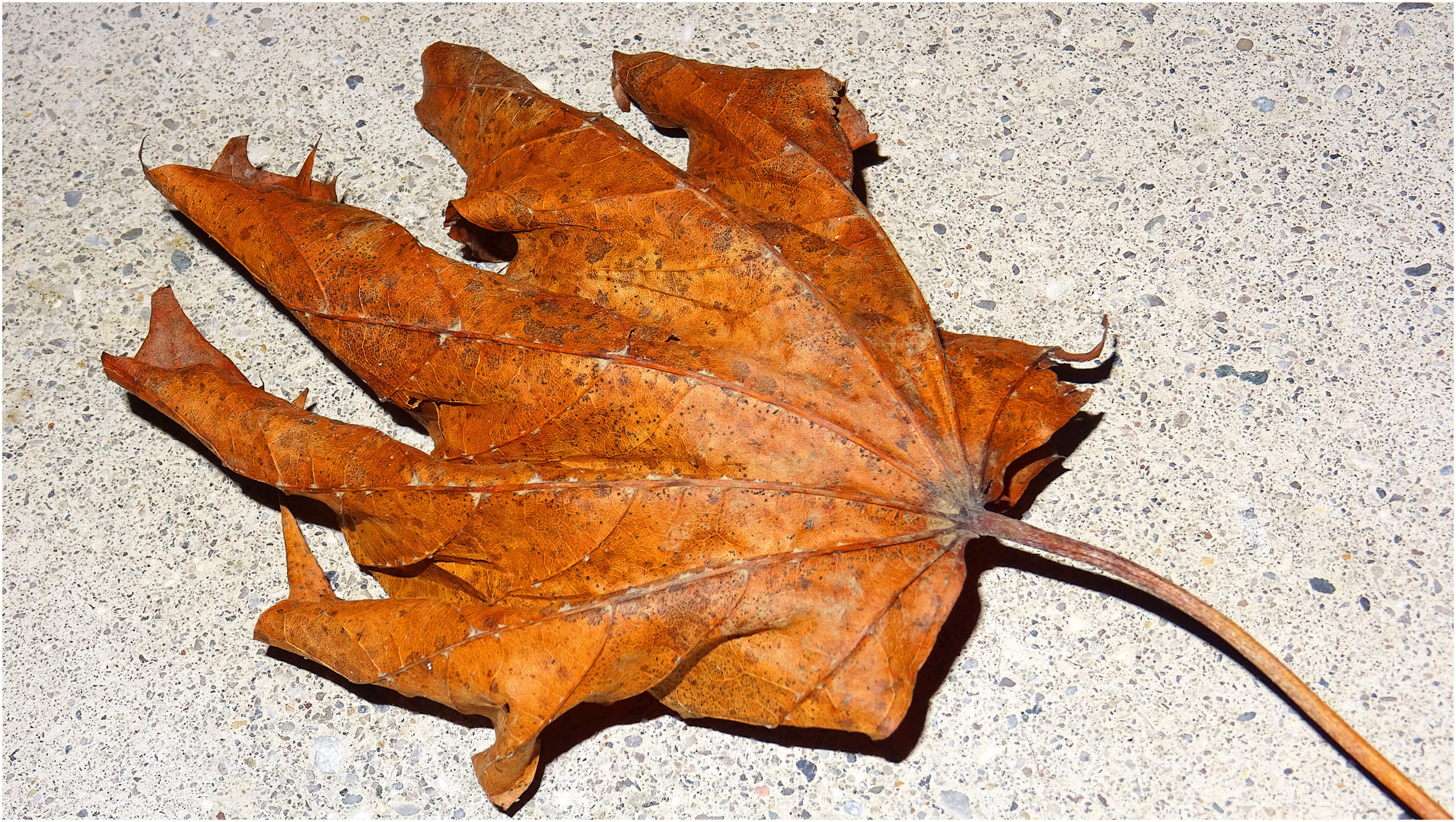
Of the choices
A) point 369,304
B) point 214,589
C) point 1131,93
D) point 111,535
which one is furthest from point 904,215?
point 111,535

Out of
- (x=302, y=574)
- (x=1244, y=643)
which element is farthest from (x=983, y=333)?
(x=302, y=574)

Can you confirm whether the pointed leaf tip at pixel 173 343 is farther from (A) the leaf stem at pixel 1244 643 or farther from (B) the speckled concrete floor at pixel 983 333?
(A) the leaf stem at pixel 1244 643

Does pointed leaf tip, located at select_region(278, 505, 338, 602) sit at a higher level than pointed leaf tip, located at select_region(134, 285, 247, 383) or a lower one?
lower

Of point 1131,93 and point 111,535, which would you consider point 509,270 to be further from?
point 1131,93

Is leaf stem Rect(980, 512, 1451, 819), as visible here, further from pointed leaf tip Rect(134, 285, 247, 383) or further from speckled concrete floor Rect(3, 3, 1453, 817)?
pointed leaf tip Rect(134, 285, 247, 383)

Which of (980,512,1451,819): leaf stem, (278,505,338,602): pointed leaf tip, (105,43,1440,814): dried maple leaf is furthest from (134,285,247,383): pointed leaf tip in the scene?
(980,512,1451,819): leaf stem

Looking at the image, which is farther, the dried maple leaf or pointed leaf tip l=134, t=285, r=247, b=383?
pointed leaf tip l=134, t=285, r=247, b=383
